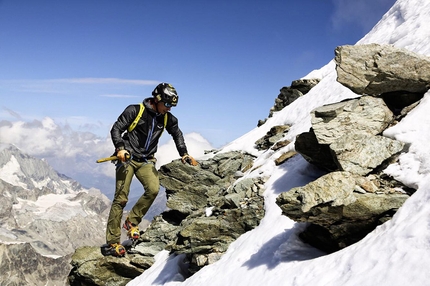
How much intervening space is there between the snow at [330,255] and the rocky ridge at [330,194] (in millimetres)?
370

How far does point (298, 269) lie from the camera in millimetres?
7383

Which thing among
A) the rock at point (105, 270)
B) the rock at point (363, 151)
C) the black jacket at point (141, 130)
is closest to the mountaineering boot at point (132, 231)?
the rock at point (105, 270)

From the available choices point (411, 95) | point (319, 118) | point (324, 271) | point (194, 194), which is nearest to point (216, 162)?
point (194, 194)

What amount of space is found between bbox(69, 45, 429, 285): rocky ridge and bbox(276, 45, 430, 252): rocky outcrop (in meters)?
0.02

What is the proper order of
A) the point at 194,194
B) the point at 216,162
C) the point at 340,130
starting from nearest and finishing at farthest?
1. the point at 340,130
2. the point at 194,194
3. the point at 216,162

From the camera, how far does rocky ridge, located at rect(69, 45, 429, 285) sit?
7.49m

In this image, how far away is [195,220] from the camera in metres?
12.7

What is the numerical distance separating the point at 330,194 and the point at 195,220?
6508 millimetres

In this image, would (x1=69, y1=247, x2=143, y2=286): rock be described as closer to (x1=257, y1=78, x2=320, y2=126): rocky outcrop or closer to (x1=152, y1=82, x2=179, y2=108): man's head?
(x1=152, y1=82, x2=179, y2=108): man's head

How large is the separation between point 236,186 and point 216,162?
5.87 m

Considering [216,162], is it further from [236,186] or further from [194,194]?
[236,186]

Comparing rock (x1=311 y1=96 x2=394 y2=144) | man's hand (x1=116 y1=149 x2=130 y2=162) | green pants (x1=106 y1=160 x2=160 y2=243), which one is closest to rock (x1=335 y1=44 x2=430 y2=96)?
rock (x1=311 y1=96 x2=394 y2=144)

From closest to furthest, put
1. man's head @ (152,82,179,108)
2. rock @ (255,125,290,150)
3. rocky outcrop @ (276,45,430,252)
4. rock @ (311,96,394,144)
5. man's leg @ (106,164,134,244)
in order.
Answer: rocky outcrop @ (276,45,430,252) → rock @ (311,96,394,144) → man's head @ (152,82,179,108) → man's leg @ (106,164,134,244) → rock @ (255,125,290,150)

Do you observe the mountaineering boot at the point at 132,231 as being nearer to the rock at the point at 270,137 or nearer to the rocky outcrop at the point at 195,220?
the rocky outcrop at the point at 195,220
